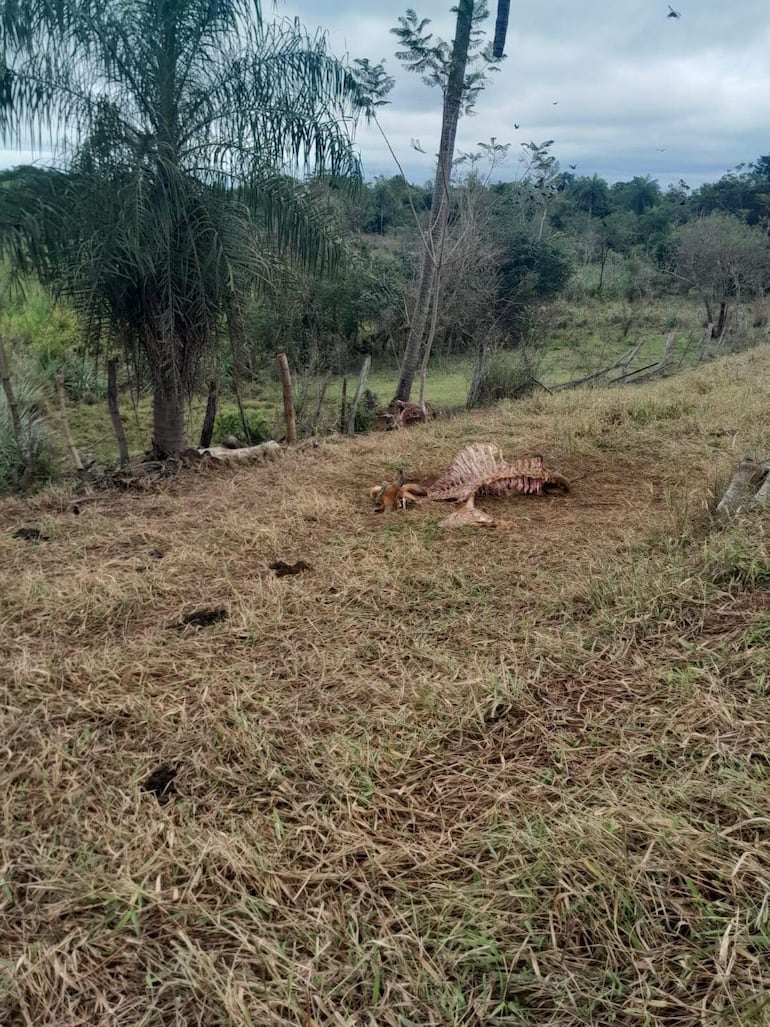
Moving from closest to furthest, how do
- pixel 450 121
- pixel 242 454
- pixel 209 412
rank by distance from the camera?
pixel 242 454
pixel 209 412
pixel 450 121

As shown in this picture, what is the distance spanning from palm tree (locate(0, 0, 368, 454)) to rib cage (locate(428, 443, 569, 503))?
249cm

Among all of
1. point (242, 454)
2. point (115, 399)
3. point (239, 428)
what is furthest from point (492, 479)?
point (239, 428)

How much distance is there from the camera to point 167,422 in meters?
5.86

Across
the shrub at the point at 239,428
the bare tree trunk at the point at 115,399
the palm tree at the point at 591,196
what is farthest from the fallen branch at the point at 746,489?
the palm tree at the point at 591,196

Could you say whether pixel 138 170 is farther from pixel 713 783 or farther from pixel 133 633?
pixel 713 783

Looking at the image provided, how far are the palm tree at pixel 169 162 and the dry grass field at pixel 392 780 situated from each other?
8.60 feet

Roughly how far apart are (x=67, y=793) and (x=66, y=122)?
16.5ft

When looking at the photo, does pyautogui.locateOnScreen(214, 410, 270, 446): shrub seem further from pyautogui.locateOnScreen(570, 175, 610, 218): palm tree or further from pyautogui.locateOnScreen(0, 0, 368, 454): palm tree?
pyautogui.locateOnScreen(570, 175, 610, 218): palm tree

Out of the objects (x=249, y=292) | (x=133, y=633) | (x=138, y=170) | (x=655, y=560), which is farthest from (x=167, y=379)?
(x=655, y=560)

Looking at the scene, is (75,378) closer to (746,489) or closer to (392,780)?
(746,489)

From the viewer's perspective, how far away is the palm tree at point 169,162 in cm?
471

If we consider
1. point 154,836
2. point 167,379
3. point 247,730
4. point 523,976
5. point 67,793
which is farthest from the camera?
point 167,379

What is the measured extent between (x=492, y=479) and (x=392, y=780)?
8.26 ft

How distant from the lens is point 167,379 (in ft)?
18.7
